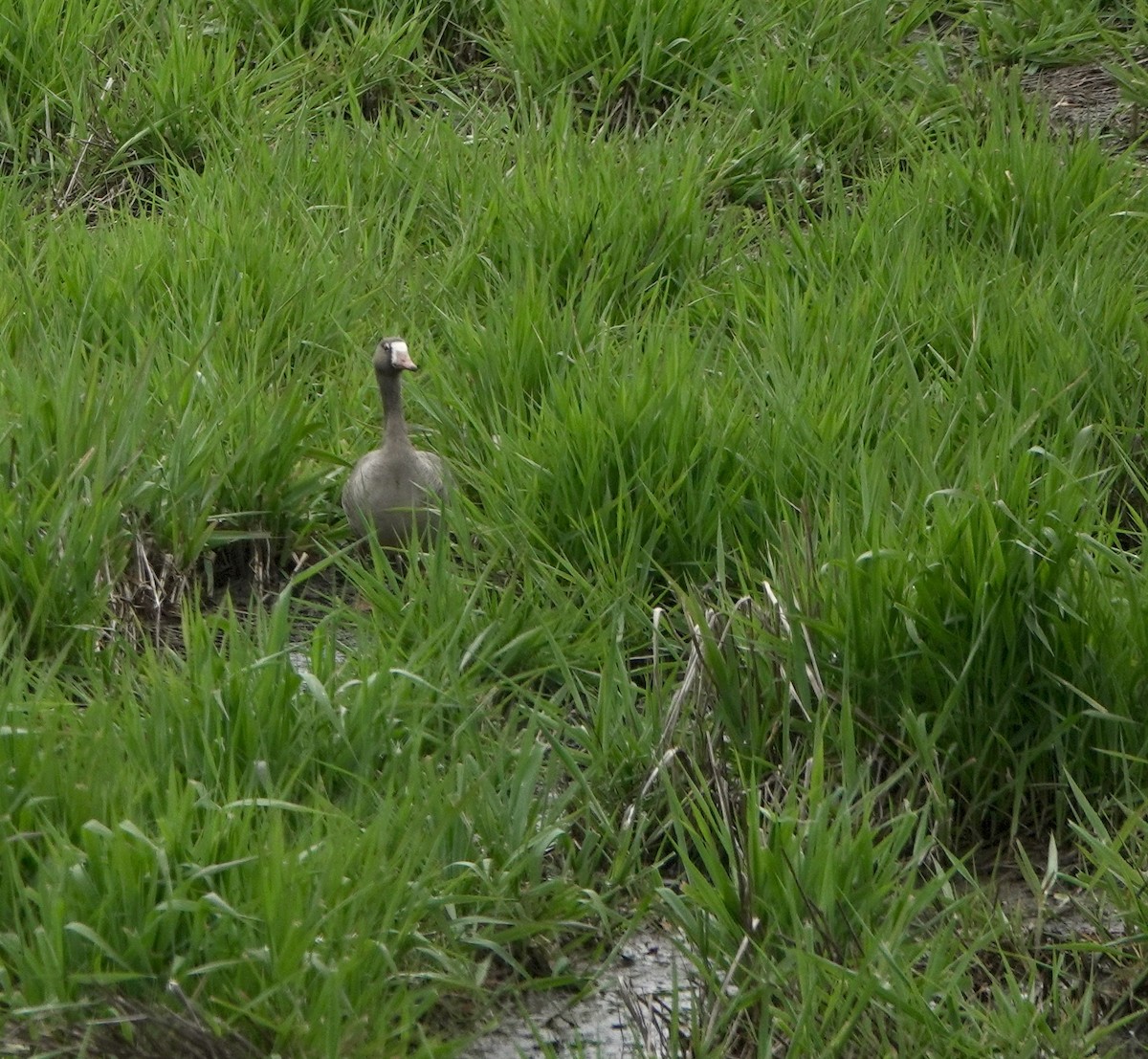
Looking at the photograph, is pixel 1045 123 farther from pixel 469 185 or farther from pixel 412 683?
pixel 412 683

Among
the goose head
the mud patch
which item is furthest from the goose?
the mud patch

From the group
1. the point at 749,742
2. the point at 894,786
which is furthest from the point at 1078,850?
the point at 749,742

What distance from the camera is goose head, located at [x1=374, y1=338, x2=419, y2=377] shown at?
11.7ft

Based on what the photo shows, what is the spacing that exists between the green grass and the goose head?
0.19 metres

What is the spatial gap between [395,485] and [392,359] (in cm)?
30

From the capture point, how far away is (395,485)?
11.3ft

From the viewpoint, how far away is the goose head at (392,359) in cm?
358

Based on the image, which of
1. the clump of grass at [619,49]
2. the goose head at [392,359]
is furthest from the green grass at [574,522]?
the goose head at [392,359]

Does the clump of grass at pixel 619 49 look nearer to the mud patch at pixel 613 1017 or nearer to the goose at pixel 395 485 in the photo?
the goose at pixel 395 485

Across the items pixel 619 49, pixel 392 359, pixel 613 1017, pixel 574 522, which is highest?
pixel 619 49

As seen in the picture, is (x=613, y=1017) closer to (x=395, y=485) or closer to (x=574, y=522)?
(x=574, y=522)

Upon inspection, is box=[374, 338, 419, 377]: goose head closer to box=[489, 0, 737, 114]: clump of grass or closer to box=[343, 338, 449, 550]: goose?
box=[343, 338, 449, 550]: goose

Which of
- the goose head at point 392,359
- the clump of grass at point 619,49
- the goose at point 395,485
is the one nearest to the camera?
the goose at point 395,485

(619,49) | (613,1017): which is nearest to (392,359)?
(613,1017)
